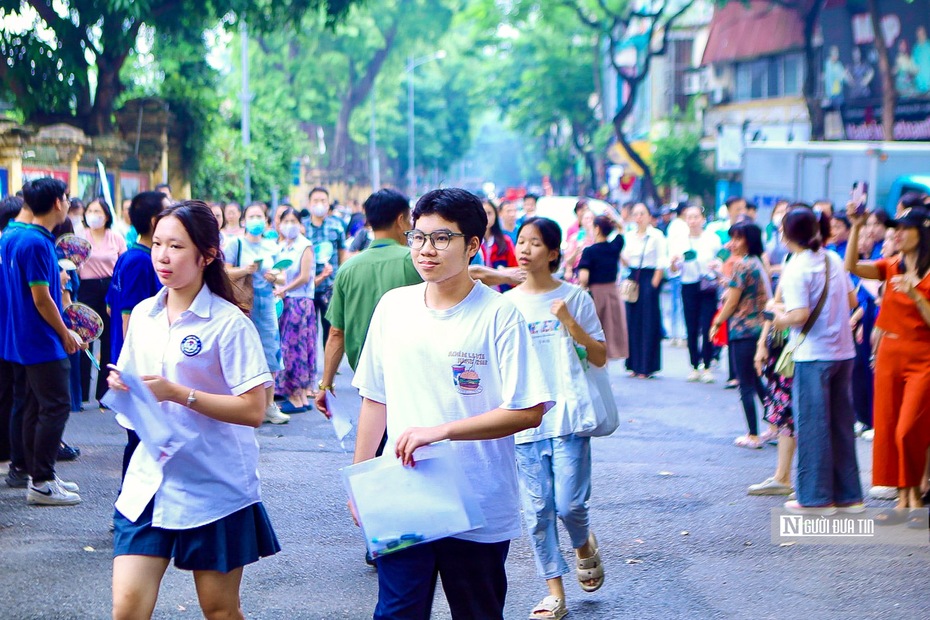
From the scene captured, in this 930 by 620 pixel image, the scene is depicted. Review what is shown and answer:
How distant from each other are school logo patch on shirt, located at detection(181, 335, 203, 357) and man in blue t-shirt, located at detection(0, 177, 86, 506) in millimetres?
3558

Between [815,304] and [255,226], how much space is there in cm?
475

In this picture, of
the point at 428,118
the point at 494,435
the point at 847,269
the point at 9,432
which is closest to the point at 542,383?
the point at 494,435

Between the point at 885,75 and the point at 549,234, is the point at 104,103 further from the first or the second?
the point at 549,234

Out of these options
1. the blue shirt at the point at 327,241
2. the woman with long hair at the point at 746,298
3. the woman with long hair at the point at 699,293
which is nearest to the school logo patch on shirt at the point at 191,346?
the woman with long hair at the point at 746,298

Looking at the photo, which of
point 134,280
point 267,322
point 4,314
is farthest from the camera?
point 267,322

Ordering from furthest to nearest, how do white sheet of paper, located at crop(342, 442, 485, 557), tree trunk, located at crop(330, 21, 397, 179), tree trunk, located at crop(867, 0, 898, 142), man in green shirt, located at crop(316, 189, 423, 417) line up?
tree trunk, located at crop(330, 21, 397, 179)
tree trunk, located at crop(867, 0, 898, 142)
man in green shirt, located at crop(316, 189, 423, 417)
white sheet of paper, located at crop(342, 442, 485, 557)

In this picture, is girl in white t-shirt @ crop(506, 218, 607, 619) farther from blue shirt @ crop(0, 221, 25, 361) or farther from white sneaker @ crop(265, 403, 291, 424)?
white sneaker @ crop(265, 403, 291, 424)

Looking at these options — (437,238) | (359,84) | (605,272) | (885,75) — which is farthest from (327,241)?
(359,84)

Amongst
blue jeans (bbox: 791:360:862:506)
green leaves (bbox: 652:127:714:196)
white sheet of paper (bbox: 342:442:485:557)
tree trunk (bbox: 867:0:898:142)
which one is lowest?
blue jeans (bbox: 791:360:862:506)

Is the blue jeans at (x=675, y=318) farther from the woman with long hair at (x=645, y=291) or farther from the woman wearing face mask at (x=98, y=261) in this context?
the woman wearing face mask at (x=98, y=261)

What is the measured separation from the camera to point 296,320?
1078cm

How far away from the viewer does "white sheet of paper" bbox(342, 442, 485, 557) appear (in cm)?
349

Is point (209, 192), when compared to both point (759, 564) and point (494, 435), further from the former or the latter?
point (494, 435)

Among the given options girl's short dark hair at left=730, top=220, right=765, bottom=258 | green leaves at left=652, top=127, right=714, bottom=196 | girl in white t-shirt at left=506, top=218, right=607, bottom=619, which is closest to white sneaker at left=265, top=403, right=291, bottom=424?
girl's short dark hair at left=730, top=220, right=765, bottom=258
